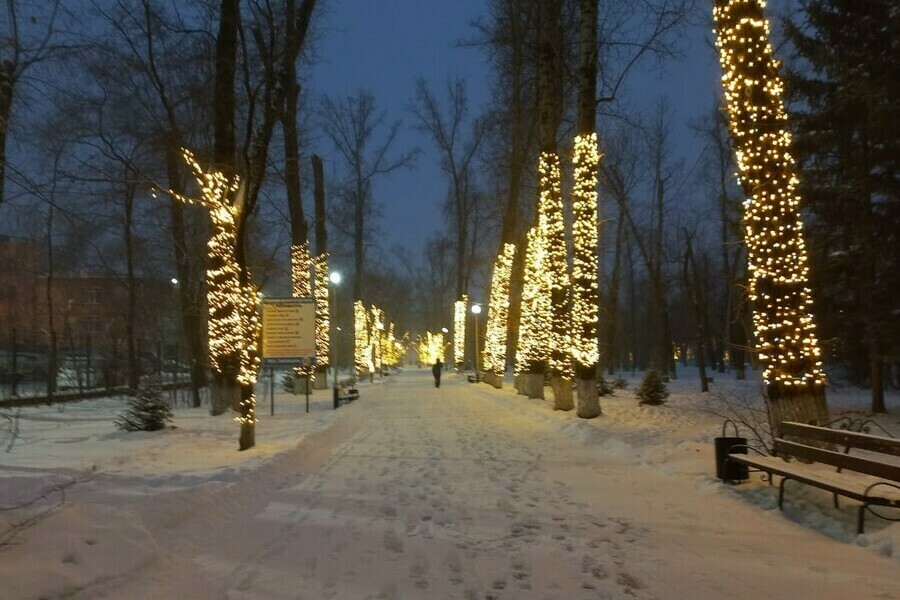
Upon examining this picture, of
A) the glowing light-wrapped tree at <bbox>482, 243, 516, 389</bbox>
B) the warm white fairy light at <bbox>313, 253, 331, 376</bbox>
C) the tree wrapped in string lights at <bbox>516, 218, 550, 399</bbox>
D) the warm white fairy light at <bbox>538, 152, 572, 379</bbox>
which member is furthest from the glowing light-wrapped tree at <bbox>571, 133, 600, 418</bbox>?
the glowing light-wrapped tree at <bbox>482, 243, 516, 389</bbox>

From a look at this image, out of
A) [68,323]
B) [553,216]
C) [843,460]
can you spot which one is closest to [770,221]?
[843,460]

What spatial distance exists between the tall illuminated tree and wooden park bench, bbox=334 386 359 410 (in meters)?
9.60

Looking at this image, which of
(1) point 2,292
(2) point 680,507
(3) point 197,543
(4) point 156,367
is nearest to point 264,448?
(3) point 197,543

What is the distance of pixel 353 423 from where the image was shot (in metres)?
21.5

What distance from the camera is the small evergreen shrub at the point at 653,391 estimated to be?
2534 centimetres

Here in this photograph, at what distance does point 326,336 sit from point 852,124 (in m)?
22.2

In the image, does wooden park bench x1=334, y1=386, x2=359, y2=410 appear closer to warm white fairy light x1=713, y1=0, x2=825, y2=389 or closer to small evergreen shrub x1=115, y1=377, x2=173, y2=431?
small evergreen shrub x1=115, y1=377, x2=173, y2=431

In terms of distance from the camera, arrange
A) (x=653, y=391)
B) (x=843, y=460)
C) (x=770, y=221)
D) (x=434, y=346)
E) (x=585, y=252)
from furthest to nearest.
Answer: (x=434, y=346) → (x=653, y=391) → (x=585, y=252) → (x=770, y=221) → (x=843, y=460)

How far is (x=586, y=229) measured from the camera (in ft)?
63.4

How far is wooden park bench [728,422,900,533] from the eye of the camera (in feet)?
23.7

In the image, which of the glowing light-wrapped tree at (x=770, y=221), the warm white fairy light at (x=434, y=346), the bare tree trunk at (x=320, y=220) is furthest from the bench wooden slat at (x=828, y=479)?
the warm white fairy light at (x=434, y=346)

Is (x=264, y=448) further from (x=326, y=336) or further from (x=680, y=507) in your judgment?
(x=326, y=336)

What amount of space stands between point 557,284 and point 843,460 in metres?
14.2

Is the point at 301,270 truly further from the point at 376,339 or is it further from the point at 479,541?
the point at 376,339
